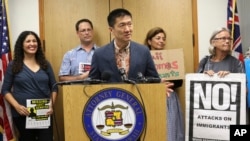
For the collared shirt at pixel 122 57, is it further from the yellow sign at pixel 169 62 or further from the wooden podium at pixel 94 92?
the yellow sign at pixel 169 62

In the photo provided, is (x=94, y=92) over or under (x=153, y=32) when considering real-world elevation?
under

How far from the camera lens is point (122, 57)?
2.26 metres

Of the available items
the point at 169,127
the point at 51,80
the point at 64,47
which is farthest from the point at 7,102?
the point at 169,127

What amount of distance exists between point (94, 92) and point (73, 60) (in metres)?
1.99

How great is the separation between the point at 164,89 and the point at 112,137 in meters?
0.38

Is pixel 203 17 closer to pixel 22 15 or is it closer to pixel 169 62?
pixel 169 62

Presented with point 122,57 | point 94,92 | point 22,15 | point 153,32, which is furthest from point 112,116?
point 22,15

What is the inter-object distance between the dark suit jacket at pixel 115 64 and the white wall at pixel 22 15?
6.18 ft

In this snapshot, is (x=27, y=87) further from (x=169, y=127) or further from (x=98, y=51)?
(x=169, y=127)

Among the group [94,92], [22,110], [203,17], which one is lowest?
[22,110]

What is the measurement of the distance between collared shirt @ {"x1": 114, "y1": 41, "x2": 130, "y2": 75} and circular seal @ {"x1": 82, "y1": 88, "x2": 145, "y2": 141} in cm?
52

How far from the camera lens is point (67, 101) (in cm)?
169

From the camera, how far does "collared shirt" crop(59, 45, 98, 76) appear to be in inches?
141

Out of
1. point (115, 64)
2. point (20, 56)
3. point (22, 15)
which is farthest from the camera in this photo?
point (22, 15)
